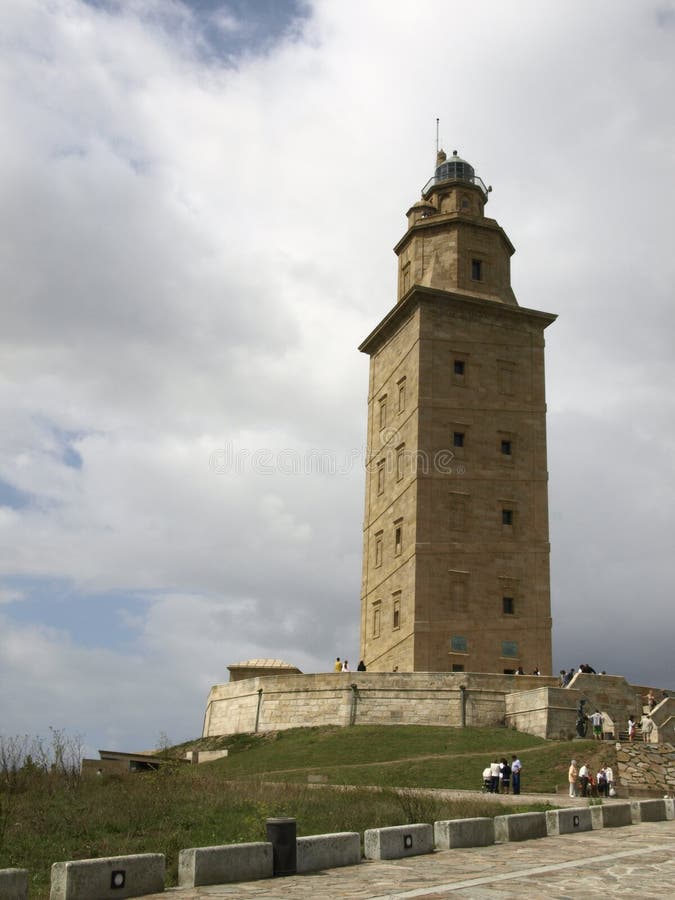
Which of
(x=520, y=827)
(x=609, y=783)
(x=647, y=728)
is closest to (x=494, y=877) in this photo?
(x=520, y=827)

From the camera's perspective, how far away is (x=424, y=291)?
45.8 m

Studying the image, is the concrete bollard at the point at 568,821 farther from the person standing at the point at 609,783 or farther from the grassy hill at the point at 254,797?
the person standing at the point at 609,783

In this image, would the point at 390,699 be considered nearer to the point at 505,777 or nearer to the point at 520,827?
the point at 505,777

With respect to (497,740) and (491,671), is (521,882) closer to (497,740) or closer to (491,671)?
(497,740)

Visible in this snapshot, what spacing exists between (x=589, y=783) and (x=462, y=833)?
12.8m

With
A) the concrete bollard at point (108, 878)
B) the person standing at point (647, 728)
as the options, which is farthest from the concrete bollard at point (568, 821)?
the person standing at point (647, 728)

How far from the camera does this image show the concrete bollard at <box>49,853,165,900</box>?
9414 mm

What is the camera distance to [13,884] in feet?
29.1

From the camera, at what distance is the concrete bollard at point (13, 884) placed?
347 inches

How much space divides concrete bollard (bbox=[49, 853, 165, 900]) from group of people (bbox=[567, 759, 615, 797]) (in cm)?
1729

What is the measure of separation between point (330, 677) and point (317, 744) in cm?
386

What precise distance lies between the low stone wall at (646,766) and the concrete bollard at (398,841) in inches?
604

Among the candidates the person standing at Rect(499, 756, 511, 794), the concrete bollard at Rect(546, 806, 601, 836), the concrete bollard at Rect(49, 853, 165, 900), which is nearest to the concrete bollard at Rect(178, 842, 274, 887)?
the concrete bollard at Rect(49, 853, 165, 900)

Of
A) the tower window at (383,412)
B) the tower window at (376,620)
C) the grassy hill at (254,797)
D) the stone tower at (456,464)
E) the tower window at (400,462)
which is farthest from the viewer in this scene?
the tower window at (383,412)
